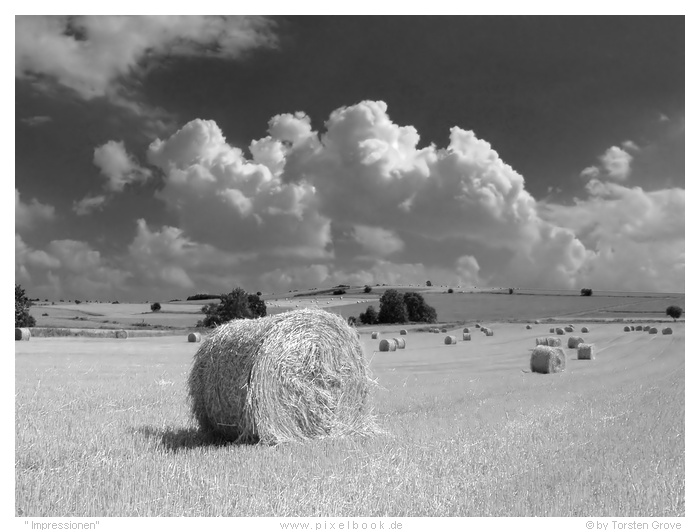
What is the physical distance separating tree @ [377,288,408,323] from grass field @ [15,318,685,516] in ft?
82.8

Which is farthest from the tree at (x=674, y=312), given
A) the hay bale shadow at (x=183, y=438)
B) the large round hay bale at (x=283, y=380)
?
the hay bale shadow at (x=183, y=438)

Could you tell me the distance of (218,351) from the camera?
28.0ft

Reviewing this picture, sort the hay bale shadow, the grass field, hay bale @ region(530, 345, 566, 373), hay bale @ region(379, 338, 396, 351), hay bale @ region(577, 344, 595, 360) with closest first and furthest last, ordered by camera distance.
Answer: the grass field → the hay bale shadow → hay bale @ region(530, 345, 566, 373) → hay bale @ region(577, 344, 595, 360) → hay bale @ region(379, 338, 396, 351)

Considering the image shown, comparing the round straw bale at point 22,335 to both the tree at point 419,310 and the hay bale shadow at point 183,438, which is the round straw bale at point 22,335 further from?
the hay bale shadow at point 183,438

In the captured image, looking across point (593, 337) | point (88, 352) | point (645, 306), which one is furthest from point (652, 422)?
point (645, 306)

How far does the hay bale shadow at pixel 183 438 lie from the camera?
7.97 meters

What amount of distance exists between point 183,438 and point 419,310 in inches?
1332

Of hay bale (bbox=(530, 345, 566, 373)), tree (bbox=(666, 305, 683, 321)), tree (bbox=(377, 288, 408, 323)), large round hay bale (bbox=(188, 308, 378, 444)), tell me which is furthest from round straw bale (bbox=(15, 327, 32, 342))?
tree (bbox=(666, 305, 683, 321))

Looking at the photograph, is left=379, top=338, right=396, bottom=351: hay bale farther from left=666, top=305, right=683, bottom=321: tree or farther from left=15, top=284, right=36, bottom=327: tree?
left=15, top=284, right=36, bottom=327: tree

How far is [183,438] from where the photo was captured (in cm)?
841

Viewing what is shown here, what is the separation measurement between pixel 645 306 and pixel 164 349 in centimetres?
3419

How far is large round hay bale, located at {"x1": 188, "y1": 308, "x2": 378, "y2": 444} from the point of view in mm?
8086

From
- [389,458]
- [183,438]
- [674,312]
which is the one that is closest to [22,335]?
[183,438]
